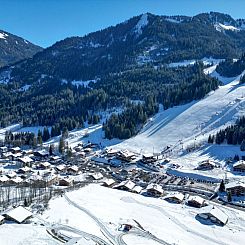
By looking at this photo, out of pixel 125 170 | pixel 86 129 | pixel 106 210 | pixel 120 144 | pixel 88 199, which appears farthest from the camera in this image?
pixel 86 129

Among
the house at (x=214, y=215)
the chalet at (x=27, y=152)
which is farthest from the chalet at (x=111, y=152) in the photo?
the house at (x=214, y=215)

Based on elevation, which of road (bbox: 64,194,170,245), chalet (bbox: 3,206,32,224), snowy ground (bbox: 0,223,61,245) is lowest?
road (bbox: 64,194,170,245)

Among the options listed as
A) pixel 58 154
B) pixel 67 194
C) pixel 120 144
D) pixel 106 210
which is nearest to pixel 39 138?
pixel 58 154

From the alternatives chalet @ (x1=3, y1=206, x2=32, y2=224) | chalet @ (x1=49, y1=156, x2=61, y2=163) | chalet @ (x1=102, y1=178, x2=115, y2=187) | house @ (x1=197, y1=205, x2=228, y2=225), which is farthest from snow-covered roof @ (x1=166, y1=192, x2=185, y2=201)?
chalet @ (x1=49, y1=156, x2=61, y2=163)

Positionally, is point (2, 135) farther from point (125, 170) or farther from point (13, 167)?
point (125, 170)

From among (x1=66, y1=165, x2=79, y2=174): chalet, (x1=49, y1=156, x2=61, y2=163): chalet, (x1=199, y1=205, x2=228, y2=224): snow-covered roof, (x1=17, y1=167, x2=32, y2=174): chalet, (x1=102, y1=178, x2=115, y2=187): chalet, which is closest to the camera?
(x1=199, y1=205, x2=228, y2=224): snow-covered roof

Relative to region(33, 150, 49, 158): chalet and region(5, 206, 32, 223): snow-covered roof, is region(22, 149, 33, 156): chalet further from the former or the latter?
region(5, 206, 32, 223): snow-covered roof

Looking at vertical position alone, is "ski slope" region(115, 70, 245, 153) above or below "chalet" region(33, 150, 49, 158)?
above

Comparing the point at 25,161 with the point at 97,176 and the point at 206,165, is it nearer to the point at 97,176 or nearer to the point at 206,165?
the point at 97,176
